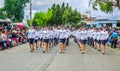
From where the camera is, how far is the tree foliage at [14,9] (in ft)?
312

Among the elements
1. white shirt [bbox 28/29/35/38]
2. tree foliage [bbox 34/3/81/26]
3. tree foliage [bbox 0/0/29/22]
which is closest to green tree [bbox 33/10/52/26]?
tree foliage [bbox 34/3/81/26]

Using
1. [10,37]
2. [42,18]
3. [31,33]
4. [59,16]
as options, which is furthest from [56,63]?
[42,18]

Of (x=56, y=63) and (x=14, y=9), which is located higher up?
(x=14, y=9)

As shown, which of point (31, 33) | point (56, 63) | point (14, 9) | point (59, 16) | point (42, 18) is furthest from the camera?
point (42, 18)

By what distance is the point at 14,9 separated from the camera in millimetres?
95000

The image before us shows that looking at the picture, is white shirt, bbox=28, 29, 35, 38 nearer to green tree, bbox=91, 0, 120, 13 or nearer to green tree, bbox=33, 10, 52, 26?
green tree, bbox=91, 0, 120, 13

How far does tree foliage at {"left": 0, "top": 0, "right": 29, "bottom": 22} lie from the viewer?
312ft

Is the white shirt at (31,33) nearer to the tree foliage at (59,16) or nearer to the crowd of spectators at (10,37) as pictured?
the crowd of spectators at (10,37)

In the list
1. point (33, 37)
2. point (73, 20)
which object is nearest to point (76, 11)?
point (73, 20)

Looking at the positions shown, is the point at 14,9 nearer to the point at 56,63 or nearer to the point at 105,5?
the point at 105,5

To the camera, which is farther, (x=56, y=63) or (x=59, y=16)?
(x=59, y=16)

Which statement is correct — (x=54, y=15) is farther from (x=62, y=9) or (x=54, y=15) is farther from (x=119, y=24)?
(x=119, y=24)

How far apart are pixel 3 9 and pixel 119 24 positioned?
119 ft

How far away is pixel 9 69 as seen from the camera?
1666cm
